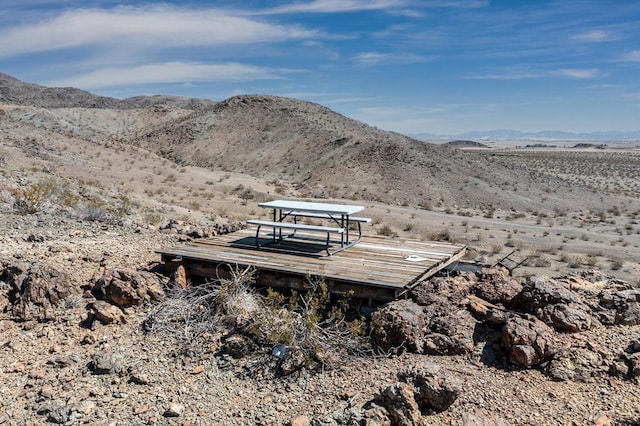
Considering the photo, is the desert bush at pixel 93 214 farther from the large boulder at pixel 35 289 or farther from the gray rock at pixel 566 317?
the gray rock at pixel 566 317

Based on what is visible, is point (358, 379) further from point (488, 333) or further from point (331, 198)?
point (331, 198)

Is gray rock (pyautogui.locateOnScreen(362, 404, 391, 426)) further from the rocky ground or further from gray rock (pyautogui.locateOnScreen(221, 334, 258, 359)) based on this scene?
gray rock (pyautogui.locateOnScreen(221, 334, 258, 359))

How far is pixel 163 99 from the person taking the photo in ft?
417

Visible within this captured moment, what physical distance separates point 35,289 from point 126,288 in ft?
3.76

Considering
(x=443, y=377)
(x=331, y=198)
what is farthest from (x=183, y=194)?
(x=443, y=377)

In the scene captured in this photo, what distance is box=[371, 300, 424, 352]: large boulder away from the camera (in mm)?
6219

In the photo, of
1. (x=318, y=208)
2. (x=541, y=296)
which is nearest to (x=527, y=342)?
(x=541, y=296)

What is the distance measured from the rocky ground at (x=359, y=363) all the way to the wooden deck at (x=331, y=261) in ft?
1.53

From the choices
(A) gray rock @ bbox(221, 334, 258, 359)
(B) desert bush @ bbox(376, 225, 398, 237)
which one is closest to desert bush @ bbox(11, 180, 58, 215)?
(A) gray rock @ bbox(221, 334, 258, 359)

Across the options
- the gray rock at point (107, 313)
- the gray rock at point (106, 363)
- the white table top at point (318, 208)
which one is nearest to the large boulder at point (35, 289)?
the gray rock at point (107, 313)

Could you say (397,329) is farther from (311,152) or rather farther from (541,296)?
(311,152)

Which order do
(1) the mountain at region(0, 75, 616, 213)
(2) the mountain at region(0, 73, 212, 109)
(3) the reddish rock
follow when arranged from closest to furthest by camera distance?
(3) the reddish rock < (1) the mountain at region(0, 75, 616, 213) < (2) the mountain at region(0, 73, 212, 109)

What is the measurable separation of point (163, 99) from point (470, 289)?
423 ft

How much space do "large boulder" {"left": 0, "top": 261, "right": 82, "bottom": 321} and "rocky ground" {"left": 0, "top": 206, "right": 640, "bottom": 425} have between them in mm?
17
